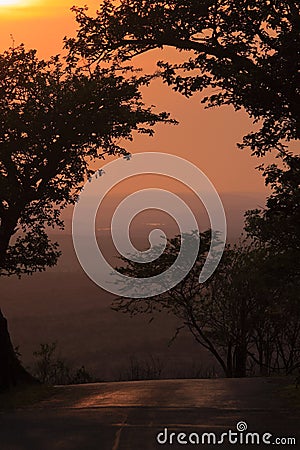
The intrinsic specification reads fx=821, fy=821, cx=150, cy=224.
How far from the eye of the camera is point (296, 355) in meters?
51.0

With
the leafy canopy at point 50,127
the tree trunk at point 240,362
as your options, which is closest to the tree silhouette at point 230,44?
the leafy canopy at point 50,127

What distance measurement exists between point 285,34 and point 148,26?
3.90 metres

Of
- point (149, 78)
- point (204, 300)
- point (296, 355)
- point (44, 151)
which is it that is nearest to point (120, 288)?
point (204, 300)

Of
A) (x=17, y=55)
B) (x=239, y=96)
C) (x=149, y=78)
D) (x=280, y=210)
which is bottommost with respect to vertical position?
(x=280, y=210)

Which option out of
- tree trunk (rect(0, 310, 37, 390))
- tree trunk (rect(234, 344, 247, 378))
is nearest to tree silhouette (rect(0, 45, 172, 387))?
tree trunk (rect(0, 310, 37, 390))

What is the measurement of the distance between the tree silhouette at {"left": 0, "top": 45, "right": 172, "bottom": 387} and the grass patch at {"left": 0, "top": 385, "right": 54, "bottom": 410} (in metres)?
0.80

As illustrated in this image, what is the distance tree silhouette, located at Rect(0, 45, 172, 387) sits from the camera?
27.7m

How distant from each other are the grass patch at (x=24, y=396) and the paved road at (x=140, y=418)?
29.8 inches

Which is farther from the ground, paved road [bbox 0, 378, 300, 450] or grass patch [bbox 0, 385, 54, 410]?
grass patch [bbox 0, 385, 54, 410]

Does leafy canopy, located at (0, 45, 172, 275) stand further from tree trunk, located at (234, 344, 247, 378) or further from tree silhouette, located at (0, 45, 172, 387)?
tree trunk, located at (234, 344, 247, 378)

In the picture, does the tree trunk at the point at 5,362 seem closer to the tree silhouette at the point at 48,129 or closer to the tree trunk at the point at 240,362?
the tree silhouette at the point at 48,129

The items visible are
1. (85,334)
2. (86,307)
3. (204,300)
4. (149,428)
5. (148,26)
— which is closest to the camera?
(149,428)

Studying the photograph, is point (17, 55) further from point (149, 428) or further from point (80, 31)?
point (149, 428)

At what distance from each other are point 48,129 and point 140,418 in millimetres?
12842
